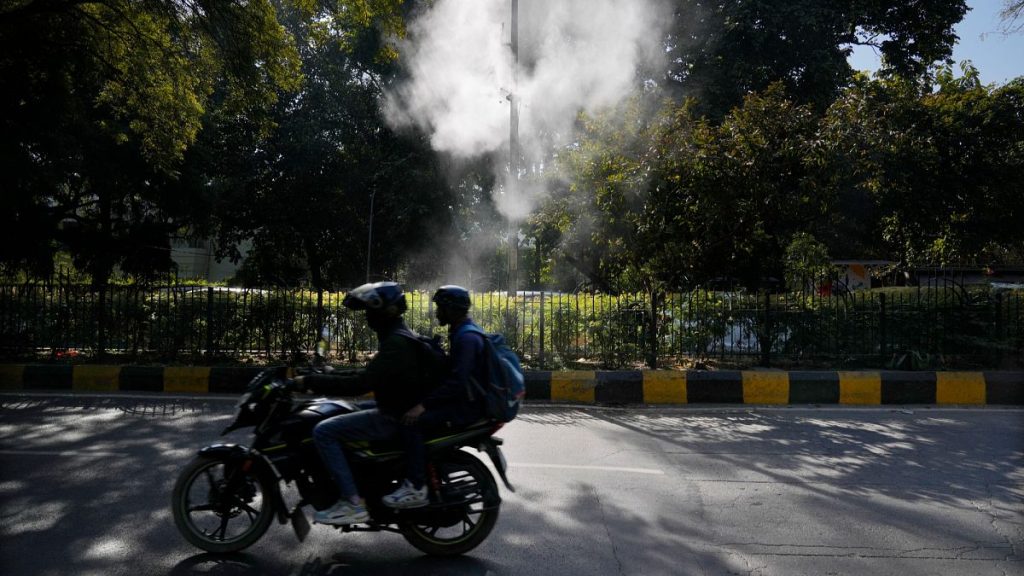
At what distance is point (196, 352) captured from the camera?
10.0 meters

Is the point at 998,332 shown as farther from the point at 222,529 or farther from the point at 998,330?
the point at 222,529

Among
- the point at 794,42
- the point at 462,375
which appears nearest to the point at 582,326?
the point at 462,375

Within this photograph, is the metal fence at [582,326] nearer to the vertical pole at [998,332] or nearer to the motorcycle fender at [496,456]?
the vertical pole at [998,332]

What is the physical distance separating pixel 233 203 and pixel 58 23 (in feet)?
45.3

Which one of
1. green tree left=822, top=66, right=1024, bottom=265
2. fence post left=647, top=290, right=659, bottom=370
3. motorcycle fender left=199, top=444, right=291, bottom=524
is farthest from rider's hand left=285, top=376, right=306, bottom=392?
green tree left=822, top=66, right=1024, bottom=265

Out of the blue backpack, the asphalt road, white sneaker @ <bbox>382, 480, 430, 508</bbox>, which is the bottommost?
the asphalt road

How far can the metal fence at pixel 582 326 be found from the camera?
Result: 31.6 feet

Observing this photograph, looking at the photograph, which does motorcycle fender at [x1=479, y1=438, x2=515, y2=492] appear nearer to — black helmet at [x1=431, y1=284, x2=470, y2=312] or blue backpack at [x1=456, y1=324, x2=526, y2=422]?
blue backpack at [x1=456, y1=324, x2=526, y2=422]

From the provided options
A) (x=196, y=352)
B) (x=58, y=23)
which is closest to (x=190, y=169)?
(x=58, y=23)

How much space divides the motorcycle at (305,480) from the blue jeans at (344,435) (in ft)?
0.23

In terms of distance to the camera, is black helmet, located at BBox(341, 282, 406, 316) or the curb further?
the curb

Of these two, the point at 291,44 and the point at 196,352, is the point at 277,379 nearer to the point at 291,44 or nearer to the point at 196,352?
the point at 196,352

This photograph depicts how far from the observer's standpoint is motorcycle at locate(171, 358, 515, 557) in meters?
3.72

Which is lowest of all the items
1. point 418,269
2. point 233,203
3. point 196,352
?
point 196,352
